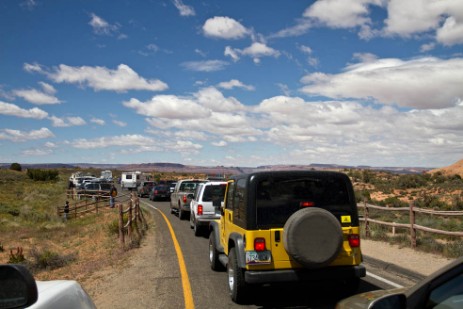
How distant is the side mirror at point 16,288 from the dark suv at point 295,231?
429 cm

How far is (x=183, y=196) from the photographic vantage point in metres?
20.9

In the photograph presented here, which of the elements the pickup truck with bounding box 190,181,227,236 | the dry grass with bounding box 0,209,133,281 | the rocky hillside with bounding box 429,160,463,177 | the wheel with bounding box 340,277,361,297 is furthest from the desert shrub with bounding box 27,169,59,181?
the wheel with bounding box 340,277,361,297

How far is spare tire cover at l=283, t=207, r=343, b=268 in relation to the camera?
6.22 m

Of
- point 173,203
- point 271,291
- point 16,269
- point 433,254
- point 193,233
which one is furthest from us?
point 173,203

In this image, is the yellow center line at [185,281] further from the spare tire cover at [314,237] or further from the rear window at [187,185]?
the rear window at [187,185]

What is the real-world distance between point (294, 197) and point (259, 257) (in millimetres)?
1002

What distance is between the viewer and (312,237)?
6234mm

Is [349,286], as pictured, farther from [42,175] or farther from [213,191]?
[42,175]

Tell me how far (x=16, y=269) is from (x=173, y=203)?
22.0 metres

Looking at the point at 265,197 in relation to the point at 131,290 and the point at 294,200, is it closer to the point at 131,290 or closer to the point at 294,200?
the point at 294,200

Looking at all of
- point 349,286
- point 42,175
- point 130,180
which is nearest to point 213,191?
point 349,286

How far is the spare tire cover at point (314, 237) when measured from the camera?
6219 millimetres

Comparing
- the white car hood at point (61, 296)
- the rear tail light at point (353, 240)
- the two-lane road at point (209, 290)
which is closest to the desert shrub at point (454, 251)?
the two-lane road at point (209, 290)

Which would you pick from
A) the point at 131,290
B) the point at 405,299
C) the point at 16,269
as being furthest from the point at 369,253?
the point at 16,269
